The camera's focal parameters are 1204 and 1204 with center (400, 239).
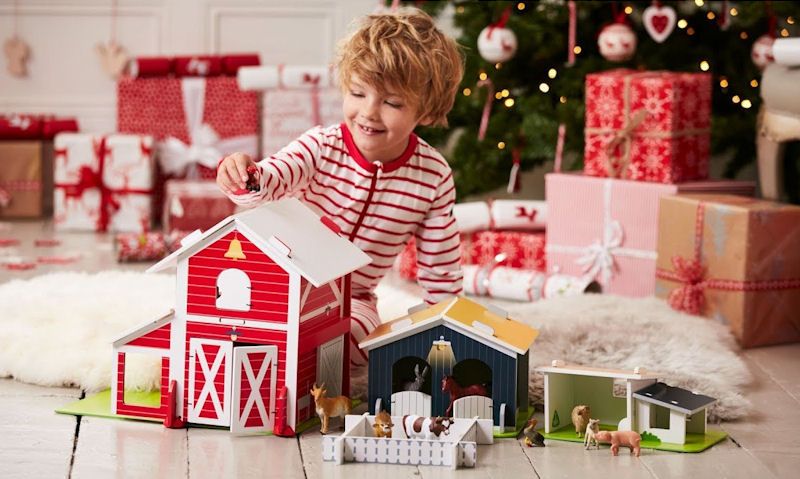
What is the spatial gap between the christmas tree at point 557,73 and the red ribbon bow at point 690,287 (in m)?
0.73

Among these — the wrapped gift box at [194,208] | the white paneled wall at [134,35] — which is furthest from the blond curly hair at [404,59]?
the white paneled wall at [134,35]

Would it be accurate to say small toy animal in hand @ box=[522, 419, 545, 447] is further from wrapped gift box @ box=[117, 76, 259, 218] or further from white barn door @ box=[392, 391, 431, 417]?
wrapped gift box @ box=[117, 76, 259, 218]

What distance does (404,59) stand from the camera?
1982 millimetres

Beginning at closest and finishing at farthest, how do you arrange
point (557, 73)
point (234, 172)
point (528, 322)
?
1. point (234, 172)
2. point (528, 322)
3. point (557, 73)

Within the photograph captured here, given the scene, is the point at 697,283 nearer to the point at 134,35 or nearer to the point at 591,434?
the point at 591,434

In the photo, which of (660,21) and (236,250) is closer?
(236,250)

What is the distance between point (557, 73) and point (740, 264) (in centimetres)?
112

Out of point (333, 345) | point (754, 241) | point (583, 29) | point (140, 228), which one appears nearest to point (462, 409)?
point (333, 345)

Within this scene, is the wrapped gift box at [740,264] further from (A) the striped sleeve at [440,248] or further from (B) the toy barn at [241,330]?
(B) the toy barn at [241,330]

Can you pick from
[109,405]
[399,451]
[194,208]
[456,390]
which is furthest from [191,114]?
[399,451]

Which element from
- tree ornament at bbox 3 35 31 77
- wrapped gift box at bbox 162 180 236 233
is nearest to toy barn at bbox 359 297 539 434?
wrapped gift box at bbox 162 180 236 233

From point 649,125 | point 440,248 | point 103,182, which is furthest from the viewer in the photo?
point 103,182

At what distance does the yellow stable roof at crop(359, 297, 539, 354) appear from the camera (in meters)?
1.77

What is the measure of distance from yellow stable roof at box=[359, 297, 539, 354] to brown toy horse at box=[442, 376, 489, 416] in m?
0.07
